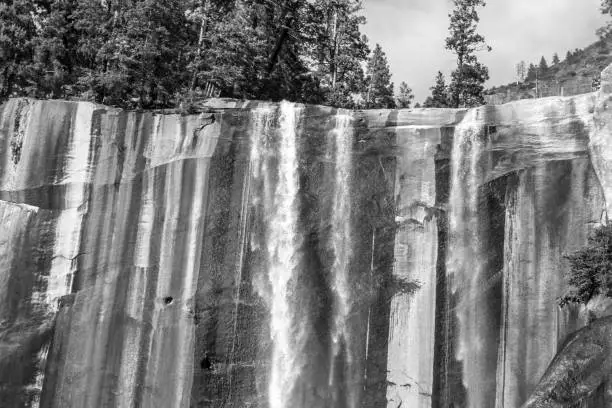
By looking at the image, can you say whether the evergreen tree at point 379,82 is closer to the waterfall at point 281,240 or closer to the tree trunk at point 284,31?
the tree trunk at point 284,31

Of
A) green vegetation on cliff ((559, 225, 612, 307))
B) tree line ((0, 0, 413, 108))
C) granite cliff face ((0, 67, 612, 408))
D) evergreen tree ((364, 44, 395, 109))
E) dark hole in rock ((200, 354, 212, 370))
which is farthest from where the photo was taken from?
evergreen tree ((364, 44, 395, 109))

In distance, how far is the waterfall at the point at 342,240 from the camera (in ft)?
52.3

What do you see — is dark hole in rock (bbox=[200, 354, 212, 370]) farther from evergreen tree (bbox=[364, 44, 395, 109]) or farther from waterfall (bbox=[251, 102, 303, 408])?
evergreen tree (bbox=[364, 44, 395, 109])

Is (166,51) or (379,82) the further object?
(379,82)

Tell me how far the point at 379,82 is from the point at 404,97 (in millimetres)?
1889

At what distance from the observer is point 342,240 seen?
16547 mm

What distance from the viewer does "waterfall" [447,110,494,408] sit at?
49.6ft

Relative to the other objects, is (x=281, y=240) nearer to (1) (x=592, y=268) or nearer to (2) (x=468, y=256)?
(2) (x=468, y=256)

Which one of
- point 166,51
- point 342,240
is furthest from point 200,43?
point 342,240

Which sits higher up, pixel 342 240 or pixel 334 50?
pixel 334 50

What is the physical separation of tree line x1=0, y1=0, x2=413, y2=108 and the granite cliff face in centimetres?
400

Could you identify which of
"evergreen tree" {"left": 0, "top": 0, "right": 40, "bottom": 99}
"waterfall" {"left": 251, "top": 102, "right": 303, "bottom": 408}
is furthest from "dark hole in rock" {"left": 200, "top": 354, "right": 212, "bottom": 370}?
"evergreen tree" {"left": 0, "top": 0, "right": 40, "bottom": 99}

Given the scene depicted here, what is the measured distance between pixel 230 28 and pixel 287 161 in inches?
262

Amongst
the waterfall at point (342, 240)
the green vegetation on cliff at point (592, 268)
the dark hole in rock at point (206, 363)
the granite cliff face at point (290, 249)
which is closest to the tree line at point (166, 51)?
the granite cliff face at point (290, 249)
